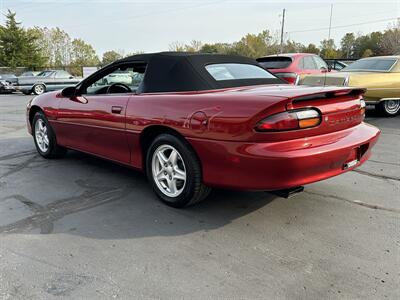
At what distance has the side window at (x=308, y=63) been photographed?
963 cm

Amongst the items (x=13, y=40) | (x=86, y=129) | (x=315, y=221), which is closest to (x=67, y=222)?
(x=86, y=129)

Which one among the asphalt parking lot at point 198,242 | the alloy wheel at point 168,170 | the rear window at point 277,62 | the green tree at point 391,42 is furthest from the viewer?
the green tree at point 391,42

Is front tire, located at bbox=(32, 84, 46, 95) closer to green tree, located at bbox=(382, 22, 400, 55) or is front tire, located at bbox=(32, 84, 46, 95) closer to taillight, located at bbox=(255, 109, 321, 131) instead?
taillight, located at bbox=(255, 109, 321, 131)

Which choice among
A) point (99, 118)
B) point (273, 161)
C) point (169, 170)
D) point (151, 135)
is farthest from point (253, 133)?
point (99, 118)

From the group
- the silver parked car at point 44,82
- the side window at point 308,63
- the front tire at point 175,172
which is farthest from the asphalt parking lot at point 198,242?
the silver parked car at point 44,82

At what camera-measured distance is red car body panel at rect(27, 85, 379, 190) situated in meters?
2.74

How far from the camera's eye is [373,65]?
869 centimetres

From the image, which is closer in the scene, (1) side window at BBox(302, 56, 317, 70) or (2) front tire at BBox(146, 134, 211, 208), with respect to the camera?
(2) front tire at BBox(146, 134, 211, 208)

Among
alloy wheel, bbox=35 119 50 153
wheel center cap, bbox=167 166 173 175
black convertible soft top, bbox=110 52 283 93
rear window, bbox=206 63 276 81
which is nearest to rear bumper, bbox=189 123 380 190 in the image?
wheel center cap, bbox=167 166 173 175

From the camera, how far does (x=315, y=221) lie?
10.5ft

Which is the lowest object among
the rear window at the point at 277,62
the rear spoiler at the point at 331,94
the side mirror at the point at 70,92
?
the side mirror at the point at 70,92

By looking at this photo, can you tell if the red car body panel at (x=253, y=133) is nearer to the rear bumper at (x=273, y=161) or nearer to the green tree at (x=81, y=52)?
the rear bumper at (x=273, y=161)

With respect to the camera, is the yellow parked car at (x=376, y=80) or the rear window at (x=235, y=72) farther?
the yellow parked car at (x=376, y=80)

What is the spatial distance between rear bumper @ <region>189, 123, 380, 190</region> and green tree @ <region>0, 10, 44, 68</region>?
135 feet
